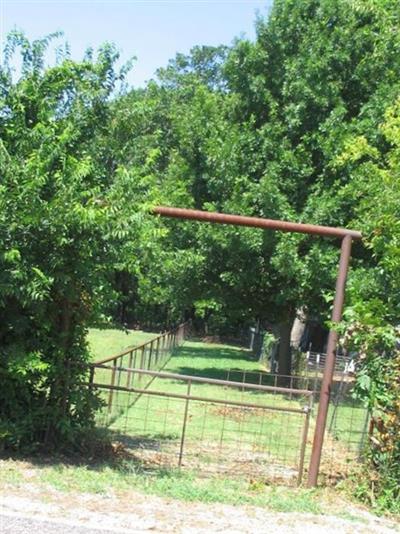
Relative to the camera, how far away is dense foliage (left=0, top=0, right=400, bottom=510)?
673 cm

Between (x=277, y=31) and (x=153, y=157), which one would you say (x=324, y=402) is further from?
(x=277, y=31)

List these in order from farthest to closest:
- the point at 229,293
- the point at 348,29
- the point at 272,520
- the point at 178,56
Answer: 1. the point at 178,56
2. the point at 229,293
3. the point at 348,29
4. the point at 272,520

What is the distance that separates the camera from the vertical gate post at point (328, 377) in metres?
7.05

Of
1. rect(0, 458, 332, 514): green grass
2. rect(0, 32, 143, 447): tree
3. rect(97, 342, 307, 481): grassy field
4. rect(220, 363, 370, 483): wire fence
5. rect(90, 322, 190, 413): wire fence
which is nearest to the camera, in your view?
rect(0, 458, 332, 514): green grass

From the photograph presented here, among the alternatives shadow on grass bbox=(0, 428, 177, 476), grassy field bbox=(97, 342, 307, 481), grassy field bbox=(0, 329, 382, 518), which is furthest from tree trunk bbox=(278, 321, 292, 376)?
shadow on grass bbox=(0, 428, 177, 476)

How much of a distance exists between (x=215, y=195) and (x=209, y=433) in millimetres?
10166

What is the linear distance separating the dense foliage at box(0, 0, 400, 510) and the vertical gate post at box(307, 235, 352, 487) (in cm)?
19

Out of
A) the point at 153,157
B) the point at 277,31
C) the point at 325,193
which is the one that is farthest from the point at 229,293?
the point at 153,157

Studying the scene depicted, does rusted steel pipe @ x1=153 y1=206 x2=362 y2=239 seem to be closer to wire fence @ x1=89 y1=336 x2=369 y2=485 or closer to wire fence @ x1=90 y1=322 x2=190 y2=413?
wire fence @ x1=89 y1=336 x2=369 y2=485

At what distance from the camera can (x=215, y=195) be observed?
19.9m

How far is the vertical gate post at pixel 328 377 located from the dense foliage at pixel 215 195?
19cm

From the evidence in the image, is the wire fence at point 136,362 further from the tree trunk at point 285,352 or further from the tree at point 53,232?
the tree trunk at point 285,352

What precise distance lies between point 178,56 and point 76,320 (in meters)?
46.3

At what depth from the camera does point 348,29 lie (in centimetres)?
1895
